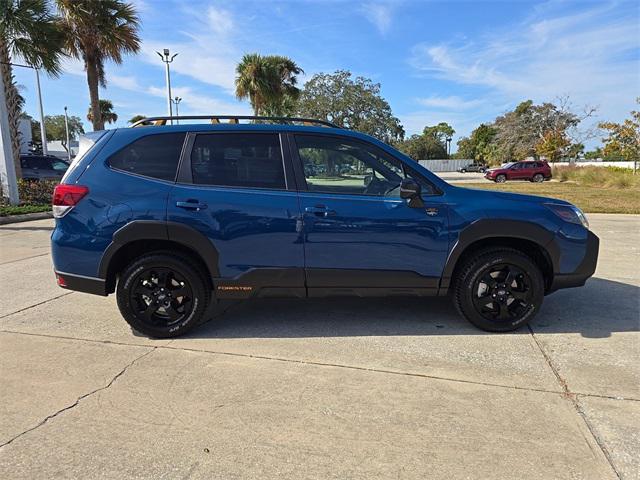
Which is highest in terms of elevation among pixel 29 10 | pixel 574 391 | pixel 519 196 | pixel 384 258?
pixel 29 10

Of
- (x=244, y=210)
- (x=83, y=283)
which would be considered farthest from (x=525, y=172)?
(x=83, y=283)

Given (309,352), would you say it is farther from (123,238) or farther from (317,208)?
(123,238)

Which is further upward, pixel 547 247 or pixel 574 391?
pixel 547 247

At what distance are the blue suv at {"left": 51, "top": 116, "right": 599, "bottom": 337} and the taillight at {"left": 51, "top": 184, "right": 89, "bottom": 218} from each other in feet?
0.04

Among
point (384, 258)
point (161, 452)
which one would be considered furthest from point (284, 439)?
point (384, 258)

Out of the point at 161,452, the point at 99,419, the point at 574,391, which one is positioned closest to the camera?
the point at 161,452

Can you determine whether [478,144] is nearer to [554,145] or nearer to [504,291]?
[554,145]

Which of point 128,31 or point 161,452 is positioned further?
point 128,31

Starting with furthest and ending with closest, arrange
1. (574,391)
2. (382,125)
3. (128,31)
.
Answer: (382,125), (128,31), (574,391)

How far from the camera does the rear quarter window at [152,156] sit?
147 inches

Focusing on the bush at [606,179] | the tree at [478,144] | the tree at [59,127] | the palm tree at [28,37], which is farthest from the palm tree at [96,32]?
the tree at [59,127]

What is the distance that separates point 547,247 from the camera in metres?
3.79

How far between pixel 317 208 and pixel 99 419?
2181 millimetres

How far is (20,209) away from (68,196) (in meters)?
10.7
